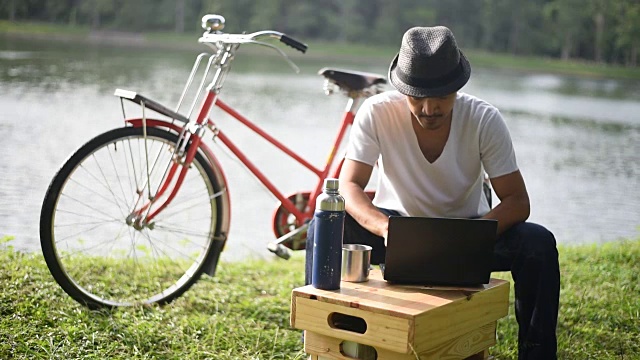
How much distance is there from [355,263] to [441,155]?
1.70ft

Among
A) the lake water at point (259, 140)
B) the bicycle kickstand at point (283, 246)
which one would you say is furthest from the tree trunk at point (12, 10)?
the bicycle kickstand at point (283, 246)

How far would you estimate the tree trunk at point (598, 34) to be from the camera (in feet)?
61.9

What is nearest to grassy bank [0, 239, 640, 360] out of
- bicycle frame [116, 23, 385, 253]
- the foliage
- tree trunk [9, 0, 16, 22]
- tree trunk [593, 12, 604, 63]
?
bicycle frame [116, 23, 385, 253]

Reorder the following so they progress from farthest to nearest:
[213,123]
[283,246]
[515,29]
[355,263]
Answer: [515,29], [283,246], [213,123], [355,263]

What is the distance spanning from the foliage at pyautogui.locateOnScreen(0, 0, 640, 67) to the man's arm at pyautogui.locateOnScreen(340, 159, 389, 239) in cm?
1028

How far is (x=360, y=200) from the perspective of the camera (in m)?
2.80

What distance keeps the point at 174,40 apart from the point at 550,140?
9426 mm

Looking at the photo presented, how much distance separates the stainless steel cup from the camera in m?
2.57

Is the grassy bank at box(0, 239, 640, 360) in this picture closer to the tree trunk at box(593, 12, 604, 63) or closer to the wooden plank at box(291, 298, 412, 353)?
the wooden plank at box(291, 298, 412, 353)

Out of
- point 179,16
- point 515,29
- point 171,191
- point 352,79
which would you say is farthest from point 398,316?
point 515,29

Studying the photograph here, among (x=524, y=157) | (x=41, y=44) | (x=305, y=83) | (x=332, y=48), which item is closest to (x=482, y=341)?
(x=524, y=157)

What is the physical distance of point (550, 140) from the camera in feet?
33.0

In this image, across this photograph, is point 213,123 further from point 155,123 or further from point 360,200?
point 360,200

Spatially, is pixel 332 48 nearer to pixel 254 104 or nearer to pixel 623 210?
pixel 254 104
